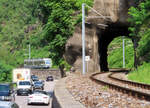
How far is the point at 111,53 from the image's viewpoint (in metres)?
101

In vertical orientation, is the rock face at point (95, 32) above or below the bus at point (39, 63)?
above

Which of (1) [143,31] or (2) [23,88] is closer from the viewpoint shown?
(1) [143,31]

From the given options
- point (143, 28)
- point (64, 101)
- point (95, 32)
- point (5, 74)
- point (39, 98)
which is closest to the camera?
point (64, 101)

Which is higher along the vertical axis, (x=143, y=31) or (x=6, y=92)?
(x=143, y=31)

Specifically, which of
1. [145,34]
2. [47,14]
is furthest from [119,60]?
A: [145,34]

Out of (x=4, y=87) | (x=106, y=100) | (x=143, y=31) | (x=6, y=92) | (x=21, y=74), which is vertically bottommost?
(x=21, y=74)

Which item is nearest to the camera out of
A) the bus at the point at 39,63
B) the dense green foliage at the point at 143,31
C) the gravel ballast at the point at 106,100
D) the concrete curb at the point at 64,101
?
the concrete curb at the point at 64,101

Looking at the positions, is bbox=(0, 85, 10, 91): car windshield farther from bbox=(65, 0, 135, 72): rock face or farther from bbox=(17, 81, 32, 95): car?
bbox=(65, 0, 135, 72): rock face

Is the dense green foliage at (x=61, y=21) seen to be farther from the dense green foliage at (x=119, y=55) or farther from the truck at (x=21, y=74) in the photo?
the dense green foliage at (x=119, y=55)

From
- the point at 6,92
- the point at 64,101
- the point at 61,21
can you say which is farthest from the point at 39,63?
the point at 64,101

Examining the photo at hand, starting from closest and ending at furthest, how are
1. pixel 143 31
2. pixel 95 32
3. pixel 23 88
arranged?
pixel 143 31 → pixel 23 88 → pixel 95 32

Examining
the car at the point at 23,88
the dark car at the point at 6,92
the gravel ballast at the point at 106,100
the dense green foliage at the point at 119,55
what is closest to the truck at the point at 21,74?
the car at the point at 23,88

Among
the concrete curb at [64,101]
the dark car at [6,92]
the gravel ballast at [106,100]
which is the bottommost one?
the dark car at [6,92]

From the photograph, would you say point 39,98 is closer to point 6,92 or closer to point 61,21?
point 6,92
